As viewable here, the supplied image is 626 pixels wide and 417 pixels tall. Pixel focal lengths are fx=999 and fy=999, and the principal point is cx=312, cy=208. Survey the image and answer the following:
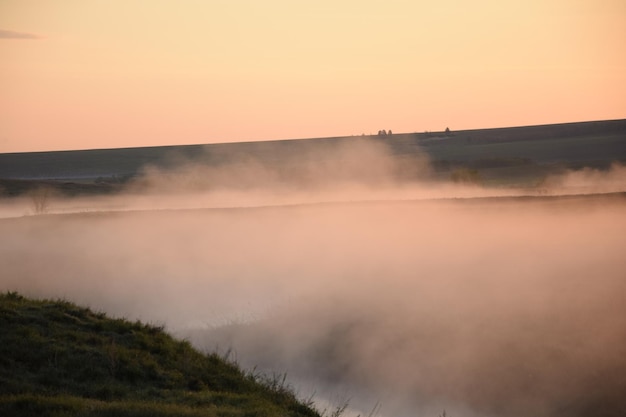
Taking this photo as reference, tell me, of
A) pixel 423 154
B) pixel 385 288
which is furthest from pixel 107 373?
pixel 423 154

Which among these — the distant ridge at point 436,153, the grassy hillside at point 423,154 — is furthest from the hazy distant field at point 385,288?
the distant ridge at point 436,153

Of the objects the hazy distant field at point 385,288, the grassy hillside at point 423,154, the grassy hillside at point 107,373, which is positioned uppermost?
the grassy hillside at point 423,154

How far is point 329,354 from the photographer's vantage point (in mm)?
25516

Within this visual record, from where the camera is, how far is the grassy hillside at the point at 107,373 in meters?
13.6

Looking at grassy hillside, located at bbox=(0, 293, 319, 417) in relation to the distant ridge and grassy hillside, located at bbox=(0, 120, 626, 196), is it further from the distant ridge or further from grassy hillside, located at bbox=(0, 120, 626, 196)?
the distant ridge

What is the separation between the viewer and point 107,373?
52.4 feet

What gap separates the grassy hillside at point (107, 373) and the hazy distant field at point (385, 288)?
422 centimetres

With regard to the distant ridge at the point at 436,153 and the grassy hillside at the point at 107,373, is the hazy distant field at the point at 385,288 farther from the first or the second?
the distant ridge at the point at 436,153

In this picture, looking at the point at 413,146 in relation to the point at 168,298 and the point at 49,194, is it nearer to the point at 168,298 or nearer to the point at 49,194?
the point at 49,194

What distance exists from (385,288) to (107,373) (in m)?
18.4

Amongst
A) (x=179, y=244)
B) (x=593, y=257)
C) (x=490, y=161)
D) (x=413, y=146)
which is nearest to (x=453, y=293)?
(x=593, y=257)

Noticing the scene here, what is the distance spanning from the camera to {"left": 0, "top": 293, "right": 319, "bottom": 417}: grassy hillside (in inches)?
535

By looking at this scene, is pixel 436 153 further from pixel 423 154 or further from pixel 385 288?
pixel 385 288

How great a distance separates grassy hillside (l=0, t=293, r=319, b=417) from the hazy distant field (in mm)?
4223
